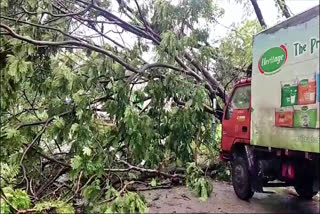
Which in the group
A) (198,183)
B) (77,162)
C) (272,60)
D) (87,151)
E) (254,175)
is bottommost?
(198,183)

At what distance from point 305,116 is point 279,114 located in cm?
62

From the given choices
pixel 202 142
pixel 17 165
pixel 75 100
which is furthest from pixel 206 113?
pixel 17 165

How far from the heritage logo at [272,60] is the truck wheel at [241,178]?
1842mm

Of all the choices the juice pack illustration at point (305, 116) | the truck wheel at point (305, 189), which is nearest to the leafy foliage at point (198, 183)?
the juice pack illustration at point (305, 116)

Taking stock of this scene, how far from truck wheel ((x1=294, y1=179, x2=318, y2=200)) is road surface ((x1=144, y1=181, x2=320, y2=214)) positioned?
0.12 metres

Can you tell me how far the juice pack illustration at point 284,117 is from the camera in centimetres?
494

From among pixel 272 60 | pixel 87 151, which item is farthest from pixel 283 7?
pixel 87 151

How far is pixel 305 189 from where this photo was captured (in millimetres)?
6555

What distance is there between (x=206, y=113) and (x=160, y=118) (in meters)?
1.13

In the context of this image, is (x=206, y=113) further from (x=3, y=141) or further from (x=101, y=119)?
(x=3, y=141)

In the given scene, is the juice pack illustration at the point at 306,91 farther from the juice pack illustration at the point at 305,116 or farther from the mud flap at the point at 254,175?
the mud flap at the point at 254,175

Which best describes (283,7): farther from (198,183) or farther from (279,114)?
(198,183)

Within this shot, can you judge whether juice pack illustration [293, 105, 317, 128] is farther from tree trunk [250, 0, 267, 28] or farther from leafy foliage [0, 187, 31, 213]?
tree trunk [250, 0, 267, 28]

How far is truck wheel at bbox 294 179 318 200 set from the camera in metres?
5.89
